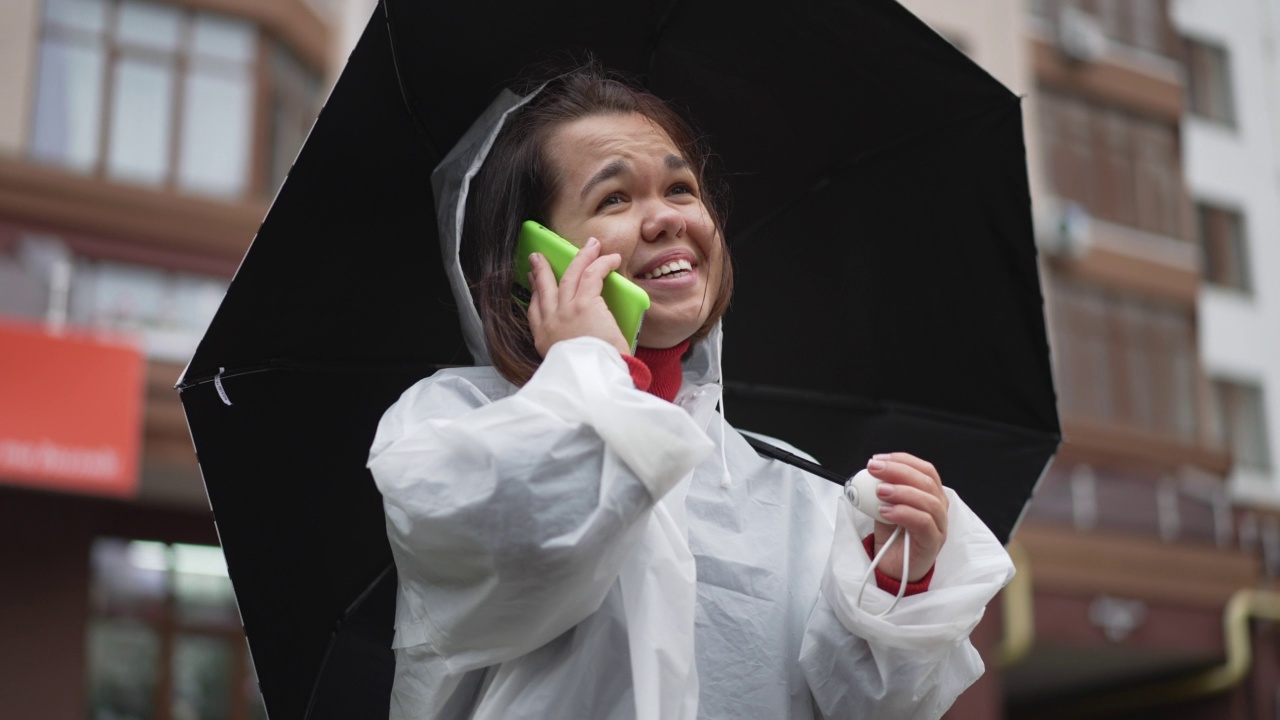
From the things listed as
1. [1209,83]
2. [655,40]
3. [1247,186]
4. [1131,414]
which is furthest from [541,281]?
[1209,83]

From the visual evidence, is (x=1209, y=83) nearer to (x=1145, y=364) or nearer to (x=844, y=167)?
(x=1145, y=364)

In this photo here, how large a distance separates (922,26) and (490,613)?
1.56 metres

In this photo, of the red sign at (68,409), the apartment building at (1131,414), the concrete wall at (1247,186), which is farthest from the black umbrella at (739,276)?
the concrete wall at (1247,186)

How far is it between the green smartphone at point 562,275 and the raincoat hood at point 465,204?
11 centimetres

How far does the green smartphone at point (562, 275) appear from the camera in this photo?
6.77 ft

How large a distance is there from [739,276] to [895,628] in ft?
3.77

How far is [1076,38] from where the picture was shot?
57.3 ft

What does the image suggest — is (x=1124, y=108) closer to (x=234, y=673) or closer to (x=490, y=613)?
(x=234, y=673)

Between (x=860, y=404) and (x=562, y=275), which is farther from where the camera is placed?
(x=860, y=404)

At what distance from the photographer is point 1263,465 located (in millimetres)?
19422

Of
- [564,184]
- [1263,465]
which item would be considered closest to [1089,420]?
[1263,465]

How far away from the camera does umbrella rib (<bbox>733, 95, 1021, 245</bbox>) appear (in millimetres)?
3004

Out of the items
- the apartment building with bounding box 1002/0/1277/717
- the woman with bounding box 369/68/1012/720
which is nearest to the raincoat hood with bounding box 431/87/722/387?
the woman with bounding box 369/68/1012/720

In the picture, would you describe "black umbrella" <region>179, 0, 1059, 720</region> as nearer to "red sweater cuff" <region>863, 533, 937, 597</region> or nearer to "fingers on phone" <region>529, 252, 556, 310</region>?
"fingers on phone" <region>529, 252, 556, 310</region>
